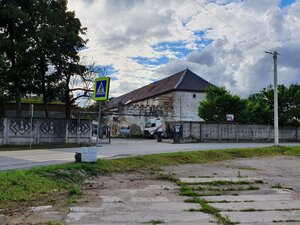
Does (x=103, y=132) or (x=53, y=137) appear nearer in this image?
(x=53, y=137)

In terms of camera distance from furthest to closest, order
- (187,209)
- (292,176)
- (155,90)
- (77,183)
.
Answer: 1. (155,90)
2. (292,176)
3. (77,183)
4. (187,209)

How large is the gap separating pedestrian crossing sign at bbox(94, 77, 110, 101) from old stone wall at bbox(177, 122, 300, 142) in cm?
2610

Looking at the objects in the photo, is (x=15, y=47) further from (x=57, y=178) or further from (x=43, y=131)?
(x=57, y=178)

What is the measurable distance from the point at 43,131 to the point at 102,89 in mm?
19932

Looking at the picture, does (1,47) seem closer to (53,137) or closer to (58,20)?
(58,20)

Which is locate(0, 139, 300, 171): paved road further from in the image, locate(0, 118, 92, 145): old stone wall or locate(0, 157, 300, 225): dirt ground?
locate(0, 118, 92, 145): old stone wall

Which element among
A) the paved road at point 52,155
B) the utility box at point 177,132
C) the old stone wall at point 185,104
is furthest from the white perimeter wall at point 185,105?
the paved road at point 52,155

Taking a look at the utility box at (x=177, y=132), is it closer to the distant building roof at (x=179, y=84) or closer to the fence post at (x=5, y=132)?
the fence post at (x=5, y=132)

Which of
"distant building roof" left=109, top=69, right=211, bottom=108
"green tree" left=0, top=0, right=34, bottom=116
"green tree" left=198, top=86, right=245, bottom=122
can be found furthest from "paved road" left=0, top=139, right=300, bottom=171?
"distant building roof" left=109, top=69, right=211, bottom=108

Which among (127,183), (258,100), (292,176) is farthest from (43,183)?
(258,100)

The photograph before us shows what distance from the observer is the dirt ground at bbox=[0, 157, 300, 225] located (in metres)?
7.22

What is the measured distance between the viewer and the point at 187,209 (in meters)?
8.15

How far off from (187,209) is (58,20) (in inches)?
1150

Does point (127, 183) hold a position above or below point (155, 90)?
below
